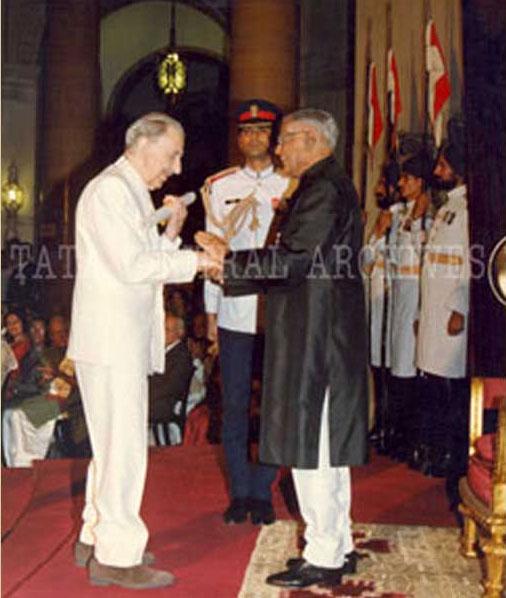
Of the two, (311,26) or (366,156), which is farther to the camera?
(311,26)

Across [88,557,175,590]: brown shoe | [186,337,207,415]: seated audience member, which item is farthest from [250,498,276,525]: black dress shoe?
[186,337,207,415]: seated audience member

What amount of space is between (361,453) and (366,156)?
16.2 ft

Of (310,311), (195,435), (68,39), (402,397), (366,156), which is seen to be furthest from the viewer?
(68,39)

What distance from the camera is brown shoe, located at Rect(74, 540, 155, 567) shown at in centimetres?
402

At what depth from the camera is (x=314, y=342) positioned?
12.7 feet

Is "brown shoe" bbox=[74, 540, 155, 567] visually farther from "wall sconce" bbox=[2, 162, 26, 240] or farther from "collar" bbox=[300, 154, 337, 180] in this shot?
"wall sconce" bbox=[2, 162, 26, 240]

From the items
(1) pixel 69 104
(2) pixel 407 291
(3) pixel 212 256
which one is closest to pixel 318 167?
(3) pixel 212 256

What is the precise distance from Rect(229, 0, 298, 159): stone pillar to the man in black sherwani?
5.81 m

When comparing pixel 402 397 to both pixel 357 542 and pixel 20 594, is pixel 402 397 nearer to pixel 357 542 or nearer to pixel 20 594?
pixel 357 542

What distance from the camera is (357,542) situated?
451 cm

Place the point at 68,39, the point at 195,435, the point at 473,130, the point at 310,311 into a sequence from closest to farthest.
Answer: the point at 310,311
the point at 473,130
the point at 195,435
the point at 68,39

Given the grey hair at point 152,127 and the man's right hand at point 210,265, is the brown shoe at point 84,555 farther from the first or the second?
the grey hair at point 152,127

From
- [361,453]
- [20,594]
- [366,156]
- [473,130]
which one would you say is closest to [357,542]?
[361,453]

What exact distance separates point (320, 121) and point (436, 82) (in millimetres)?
2860
